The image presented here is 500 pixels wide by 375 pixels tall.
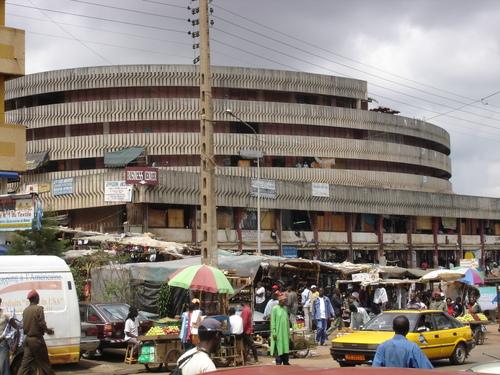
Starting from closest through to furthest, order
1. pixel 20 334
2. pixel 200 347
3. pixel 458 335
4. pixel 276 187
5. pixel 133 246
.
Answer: pixel 200 347 < pixel 20 334 < pixel 458 335 < pixel 133 246 < pixel 276 187

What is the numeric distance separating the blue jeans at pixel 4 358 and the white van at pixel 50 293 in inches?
75.1

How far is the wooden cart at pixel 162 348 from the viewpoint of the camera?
56.5 feet

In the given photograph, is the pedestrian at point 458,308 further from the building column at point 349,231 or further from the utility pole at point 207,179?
the building column at point 349,231

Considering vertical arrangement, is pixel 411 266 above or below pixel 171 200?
below

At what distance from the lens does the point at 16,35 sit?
24.1 meters

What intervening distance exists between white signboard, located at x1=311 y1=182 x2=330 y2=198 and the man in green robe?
38.8 metres

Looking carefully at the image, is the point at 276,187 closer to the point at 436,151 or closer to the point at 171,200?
the point at 171,200

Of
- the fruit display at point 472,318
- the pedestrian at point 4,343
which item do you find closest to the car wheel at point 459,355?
the fruit display at point 472,318

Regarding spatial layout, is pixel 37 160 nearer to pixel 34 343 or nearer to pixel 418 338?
pixel 418 338

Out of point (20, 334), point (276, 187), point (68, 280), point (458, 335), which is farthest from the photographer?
point (276, 187)

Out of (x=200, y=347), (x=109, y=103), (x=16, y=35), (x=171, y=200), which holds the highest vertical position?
(x=109, y=103)

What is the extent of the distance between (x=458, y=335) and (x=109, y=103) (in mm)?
45114

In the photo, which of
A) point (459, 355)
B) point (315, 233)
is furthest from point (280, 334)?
point (315, 233)

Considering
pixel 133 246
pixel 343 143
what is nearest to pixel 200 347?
pixel 133 246
